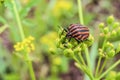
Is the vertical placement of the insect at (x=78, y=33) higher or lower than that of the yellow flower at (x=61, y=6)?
lower

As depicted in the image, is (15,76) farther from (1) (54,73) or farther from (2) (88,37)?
(2) (88,37)

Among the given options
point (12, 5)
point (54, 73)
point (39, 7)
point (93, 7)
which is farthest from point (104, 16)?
point (12, 5)

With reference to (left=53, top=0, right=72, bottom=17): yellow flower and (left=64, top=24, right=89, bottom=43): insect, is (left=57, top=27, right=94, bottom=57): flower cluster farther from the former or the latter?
(left=53, top=0, right=72, bottom=17): yellow flower

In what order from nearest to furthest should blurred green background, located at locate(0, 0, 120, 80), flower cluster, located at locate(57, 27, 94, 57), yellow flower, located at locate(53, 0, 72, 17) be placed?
1. flower cluster, located at locate(57, 27, 94, 57)
2. blurred green background, located at locate(0, 0, 120, 80)
3. yellow flower, located at locate(53, 0, 72, 17)

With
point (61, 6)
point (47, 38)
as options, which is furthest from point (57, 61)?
point (61, 6)

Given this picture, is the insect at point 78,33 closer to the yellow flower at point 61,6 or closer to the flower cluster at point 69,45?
the flower cluster at point 69,45

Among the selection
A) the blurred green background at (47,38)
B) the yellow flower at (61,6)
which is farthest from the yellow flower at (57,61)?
the yellow flower at (61,6)

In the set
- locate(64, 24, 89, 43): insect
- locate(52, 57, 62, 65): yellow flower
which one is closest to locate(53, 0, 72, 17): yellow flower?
locate(52, 57, 62, 65): yellow flower
